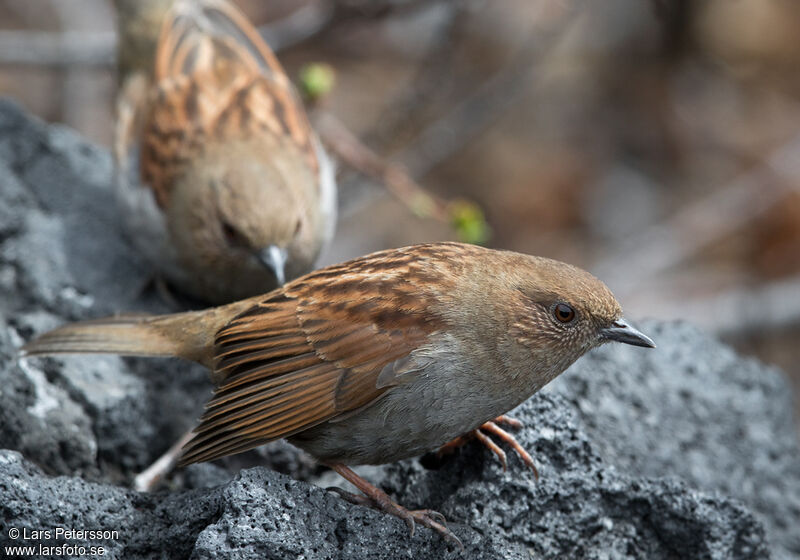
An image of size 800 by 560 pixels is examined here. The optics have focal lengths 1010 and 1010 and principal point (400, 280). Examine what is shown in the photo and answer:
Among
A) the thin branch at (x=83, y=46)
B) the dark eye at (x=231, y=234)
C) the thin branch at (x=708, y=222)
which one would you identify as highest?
the thin branch at (x=83, y=46)

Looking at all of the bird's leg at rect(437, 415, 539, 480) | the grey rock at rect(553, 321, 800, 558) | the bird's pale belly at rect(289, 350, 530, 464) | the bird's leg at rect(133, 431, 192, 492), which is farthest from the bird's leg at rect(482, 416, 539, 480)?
the bird's leg at rect(133, 431, 192, 492)

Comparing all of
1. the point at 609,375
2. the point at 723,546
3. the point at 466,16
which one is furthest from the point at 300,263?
the point at 466,16

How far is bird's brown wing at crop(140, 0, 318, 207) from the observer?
18.7 ft

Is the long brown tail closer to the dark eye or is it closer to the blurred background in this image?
the dark eye

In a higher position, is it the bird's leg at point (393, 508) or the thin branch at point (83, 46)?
the thin branch at point (83, 46)

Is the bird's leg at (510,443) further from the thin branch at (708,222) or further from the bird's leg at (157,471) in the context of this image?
the thin branch at (708,222)

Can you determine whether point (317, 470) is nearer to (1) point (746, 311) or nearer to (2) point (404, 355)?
(2) point (404, 355)

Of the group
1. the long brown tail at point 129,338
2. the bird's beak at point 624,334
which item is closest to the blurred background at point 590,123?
the long brown tail at point 129,338

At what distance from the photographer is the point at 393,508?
3.63 meters

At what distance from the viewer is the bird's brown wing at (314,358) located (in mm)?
3746

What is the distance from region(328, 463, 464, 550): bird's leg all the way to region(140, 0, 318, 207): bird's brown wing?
2417 mm

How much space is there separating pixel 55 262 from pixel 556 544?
3.01 meters

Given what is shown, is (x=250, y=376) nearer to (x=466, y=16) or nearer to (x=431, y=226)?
(x=466, y=16)

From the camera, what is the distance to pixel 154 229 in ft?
18.2
